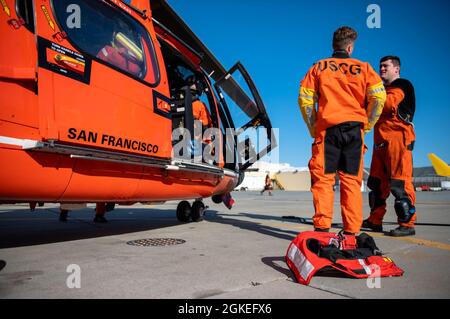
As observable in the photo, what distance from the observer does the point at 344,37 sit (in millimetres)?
2947

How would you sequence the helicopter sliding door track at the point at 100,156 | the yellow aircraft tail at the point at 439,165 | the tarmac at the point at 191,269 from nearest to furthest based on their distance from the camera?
the tarmac at the point at 191,269 → the helicopter sliding door track at the point at 100,156 → the yellow aircraft tail at the point at 439,165

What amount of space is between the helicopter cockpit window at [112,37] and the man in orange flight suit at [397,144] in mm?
2954

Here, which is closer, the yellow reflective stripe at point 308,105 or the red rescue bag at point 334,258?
the red rescue bag at point 334,258

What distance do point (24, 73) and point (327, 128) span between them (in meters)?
2.48

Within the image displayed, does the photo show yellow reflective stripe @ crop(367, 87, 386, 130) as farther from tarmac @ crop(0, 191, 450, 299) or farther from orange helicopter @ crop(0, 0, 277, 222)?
orange helicopter @ crop(0, 0, 277, 222)

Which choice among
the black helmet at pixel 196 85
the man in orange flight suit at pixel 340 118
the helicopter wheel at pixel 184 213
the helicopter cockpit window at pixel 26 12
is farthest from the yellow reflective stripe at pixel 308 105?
the helicopter wheel at pixel 184 213

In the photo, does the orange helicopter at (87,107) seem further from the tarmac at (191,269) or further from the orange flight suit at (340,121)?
the orange flight suit at (340,121)

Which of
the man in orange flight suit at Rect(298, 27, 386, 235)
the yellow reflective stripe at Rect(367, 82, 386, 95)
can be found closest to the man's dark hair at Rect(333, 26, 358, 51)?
the man in orange flight suit at Rect(298, 27, 386, 235)

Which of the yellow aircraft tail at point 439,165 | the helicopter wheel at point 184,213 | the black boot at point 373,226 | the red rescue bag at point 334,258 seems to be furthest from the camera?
the yellow aircraft tail at point 439,165

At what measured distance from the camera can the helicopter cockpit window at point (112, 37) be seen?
9.13 feet

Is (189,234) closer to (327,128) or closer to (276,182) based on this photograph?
(327,128)

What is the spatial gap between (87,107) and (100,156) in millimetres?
436

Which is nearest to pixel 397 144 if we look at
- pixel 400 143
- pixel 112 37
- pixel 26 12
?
pixel 400 143

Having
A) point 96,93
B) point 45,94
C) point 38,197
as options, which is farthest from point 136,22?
point 38,197
